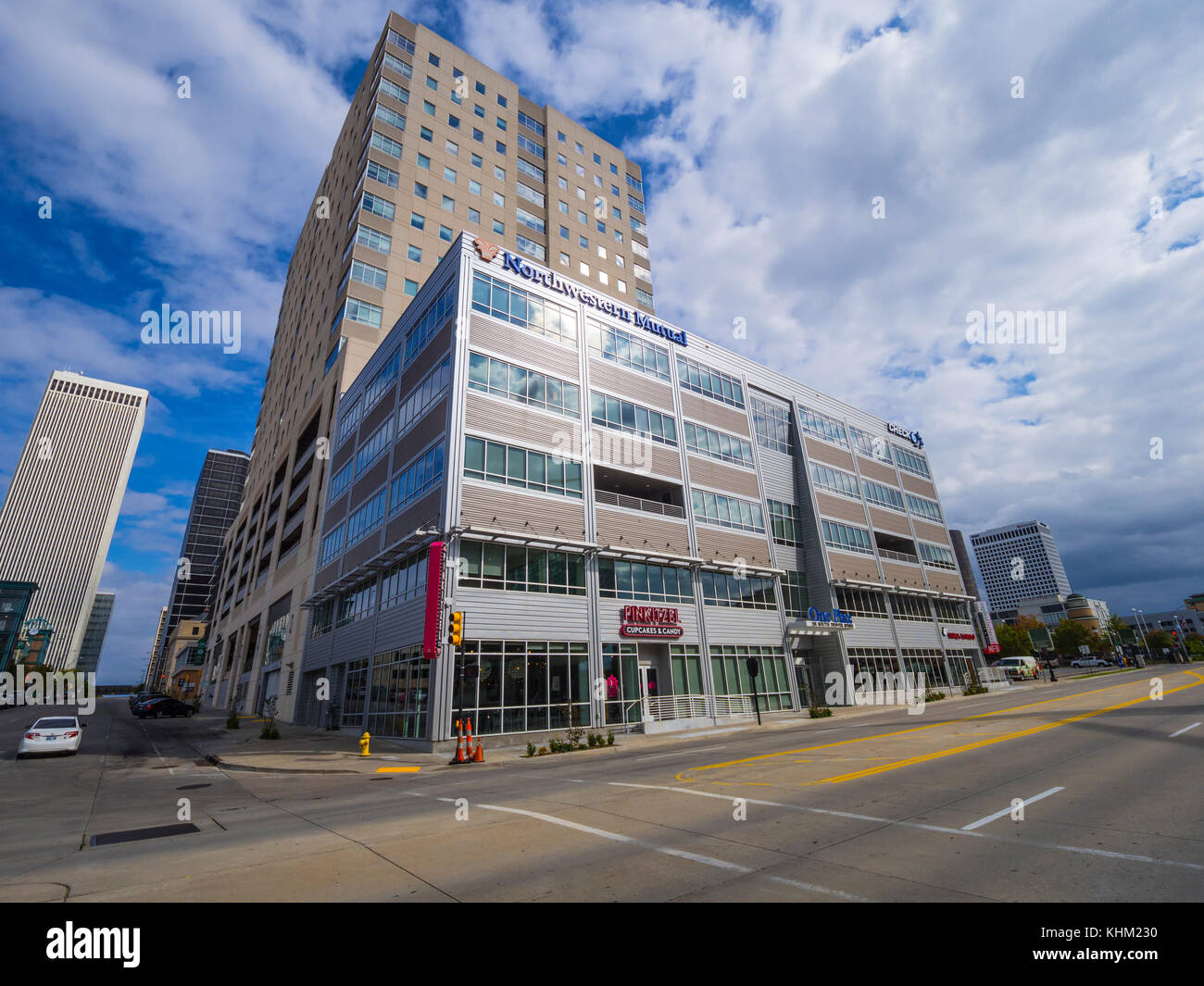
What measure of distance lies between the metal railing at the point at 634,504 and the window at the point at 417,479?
7.97 m

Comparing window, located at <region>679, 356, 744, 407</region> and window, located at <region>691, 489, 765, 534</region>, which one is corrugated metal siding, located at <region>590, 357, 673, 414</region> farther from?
window, located at <region>691, 489, 765, 534</region>

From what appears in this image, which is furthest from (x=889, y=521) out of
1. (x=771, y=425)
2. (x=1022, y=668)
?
(x=1022, y=668)

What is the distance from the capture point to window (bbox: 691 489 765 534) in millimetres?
34037

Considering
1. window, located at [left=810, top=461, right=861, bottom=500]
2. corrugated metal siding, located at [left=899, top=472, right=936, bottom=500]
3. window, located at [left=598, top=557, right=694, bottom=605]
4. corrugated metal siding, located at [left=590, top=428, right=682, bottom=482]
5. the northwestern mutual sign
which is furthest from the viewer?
corrugated metal siding, located at [left=899, top=472, right=936, bottom=500]

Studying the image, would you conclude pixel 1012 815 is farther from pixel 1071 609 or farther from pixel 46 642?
pixel 1071 609

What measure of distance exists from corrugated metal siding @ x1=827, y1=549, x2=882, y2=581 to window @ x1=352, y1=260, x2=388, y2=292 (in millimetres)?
39857

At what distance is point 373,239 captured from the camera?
4412 centimetres

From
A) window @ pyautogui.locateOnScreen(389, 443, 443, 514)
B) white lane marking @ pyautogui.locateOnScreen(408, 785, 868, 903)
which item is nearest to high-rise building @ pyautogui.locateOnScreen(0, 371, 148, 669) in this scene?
window @ pyautogui.locateOnScreen(389, 443, 443, 514)

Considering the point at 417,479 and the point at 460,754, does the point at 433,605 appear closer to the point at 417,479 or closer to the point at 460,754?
the point at 460,754

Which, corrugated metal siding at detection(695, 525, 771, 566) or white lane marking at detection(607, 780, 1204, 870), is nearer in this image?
white lane marking at detection(607, 780, 1204, 870)

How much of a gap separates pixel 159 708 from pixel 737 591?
52.1m

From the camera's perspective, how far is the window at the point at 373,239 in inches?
1708

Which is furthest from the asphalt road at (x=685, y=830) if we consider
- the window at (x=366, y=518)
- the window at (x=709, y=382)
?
the window at (x=709, y=382)

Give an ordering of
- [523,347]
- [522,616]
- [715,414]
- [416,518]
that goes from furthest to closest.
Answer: [715,414] < [523,347] < [416,518] < [522,616]
